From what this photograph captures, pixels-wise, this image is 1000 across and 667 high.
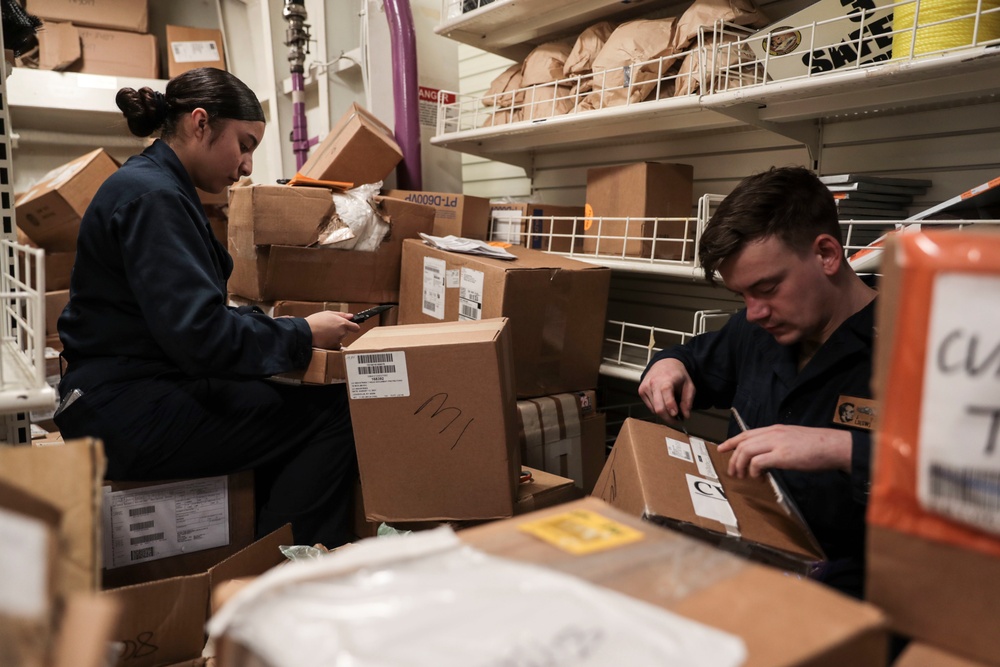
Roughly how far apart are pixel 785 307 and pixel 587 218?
1014 mm

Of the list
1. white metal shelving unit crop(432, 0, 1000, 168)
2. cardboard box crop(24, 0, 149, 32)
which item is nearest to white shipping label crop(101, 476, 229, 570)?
white metal shelving unit crop(432, 0, 1000, 168)

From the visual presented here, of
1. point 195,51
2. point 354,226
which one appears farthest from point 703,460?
point 195,51

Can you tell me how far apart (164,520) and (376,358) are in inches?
26.7

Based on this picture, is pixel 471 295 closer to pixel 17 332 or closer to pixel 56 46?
pixel 17 332

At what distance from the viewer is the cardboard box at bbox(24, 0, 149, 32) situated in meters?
3.54

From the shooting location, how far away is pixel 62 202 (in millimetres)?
2699

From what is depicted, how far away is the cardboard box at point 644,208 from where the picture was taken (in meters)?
2.07

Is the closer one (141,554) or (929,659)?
(929,659)

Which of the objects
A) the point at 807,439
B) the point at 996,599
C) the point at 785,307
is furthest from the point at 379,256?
the point at 996,599

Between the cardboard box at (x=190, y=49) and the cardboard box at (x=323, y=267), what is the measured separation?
217 centimetres

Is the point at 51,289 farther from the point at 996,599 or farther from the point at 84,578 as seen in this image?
the point at 996,599

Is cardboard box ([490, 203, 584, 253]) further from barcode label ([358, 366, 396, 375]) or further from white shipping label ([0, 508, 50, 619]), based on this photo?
white shipping label ([0, 508, 50, 619])

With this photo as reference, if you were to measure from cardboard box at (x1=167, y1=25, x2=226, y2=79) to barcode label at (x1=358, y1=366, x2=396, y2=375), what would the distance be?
10.3ft

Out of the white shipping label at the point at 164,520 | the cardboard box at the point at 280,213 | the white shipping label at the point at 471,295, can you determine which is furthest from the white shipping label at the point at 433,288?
the white shipping label at the point at 164,520
